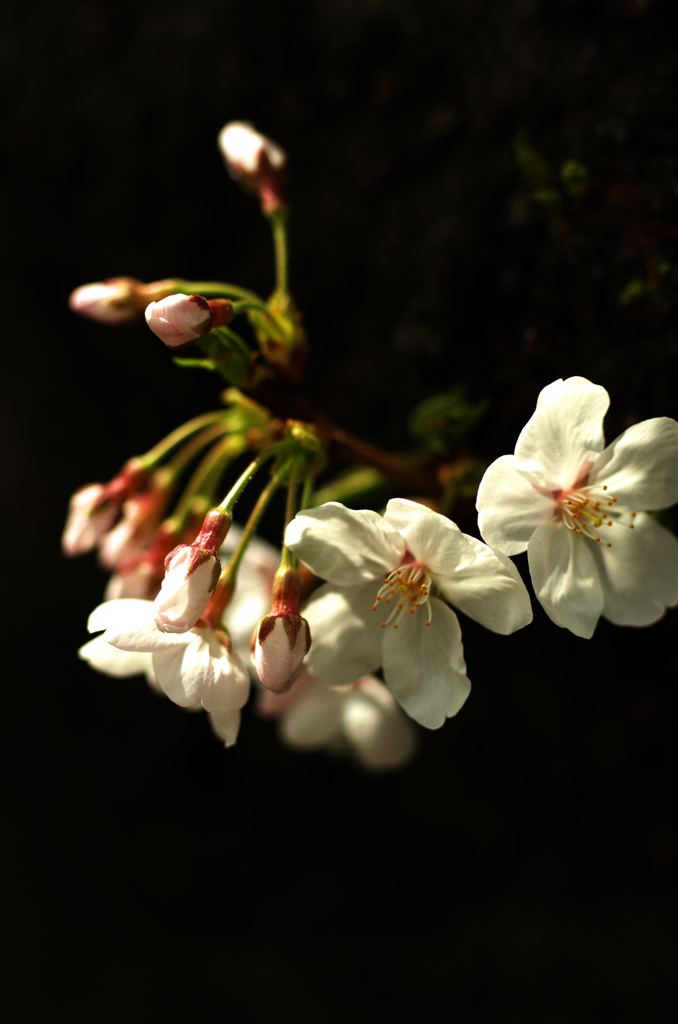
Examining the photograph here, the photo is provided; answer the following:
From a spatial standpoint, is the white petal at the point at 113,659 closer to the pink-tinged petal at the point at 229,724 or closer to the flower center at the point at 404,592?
the pink-tinged petal at the point at 229,724

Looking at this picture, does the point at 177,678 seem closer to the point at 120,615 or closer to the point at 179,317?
the point at 120,615

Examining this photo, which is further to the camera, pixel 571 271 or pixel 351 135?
pixel 351 135

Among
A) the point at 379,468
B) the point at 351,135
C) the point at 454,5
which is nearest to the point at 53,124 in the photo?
the point at 351,135

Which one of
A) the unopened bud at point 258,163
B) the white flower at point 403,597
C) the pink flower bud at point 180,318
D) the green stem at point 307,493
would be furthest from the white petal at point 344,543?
the unopened bud at point 258,163

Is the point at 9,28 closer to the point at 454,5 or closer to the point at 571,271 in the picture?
the point at 454,5

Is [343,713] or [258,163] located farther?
[343,713]

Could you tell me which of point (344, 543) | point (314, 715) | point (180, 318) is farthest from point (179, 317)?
point (314, 715)
